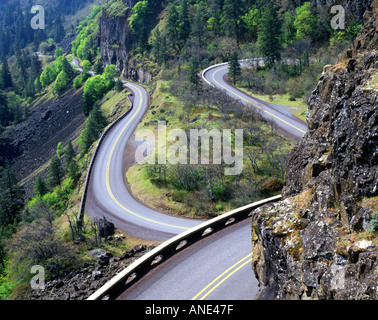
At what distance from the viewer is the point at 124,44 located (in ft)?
354

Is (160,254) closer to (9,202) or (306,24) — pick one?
(9,202)

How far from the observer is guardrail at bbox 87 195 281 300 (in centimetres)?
1423

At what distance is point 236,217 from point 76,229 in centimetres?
1475

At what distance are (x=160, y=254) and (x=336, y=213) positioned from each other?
1021 centimetres

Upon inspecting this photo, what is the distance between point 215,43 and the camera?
79.4 m

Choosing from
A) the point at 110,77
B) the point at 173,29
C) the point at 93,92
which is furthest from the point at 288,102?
the point at 110,77

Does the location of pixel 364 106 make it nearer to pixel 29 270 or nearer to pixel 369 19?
pixel 369 19

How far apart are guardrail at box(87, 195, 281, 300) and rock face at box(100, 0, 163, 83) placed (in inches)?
3040

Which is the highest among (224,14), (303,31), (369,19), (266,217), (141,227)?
(224,14)

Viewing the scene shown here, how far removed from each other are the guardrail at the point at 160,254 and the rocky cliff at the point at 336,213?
6.23 m

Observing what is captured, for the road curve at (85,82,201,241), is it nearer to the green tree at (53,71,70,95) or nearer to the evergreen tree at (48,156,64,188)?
the evergreen tree at (48,156,64,188)

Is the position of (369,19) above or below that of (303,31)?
below

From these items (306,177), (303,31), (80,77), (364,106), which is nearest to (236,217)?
→ (306,177)

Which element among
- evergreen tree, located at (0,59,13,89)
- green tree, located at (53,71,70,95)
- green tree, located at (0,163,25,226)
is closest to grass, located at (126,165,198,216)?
green tree, located at (0,163,25,226)
